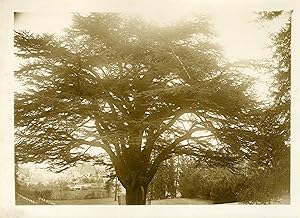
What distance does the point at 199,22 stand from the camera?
3.05m

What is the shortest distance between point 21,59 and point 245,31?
1231 mm

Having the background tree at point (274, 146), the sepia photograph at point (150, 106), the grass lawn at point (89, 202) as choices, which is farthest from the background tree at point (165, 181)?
the background tree at point (274, 146)

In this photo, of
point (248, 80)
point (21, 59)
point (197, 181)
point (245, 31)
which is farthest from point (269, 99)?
point (21, 59)

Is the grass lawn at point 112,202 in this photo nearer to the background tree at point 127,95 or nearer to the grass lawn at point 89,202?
the grass lawn at point 89,202

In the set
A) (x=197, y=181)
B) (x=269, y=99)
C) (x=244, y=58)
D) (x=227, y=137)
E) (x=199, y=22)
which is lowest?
(x=197, y=181)

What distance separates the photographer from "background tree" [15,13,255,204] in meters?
3.05

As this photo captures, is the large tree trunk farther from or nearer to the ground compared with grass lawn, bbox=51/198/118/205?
farther from the ground

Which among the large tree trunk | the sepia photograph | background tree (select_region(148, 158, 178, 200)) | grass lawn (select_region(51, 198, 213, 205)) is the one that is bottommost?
grass lawn (select_region(51, 198, 213, 205))

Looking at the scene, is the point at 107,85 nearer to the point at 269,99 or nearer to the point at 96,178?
the point at 96,178

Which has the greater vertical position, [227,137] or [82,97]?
[82,97]

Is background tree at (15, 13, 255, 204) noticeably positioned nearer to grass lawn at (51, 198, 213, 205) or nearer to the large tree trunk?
the large tree trunk

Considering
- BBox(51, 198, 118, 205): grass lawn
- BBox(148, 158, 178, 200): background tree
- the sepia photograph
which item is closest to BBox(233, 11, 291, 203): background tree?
the sepia photograph

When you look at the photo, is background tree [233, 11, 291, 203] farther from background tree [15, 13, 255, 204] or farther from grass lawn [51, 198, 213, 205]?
grass lawn [51, 198, 213, 205]

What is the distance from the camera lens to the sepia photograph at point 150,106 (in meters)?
3.05
